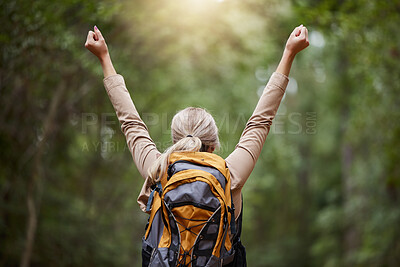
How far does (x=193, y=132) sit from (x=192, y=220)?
1.62 feet

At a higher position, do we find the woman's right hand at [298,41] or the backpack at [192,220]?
the woman's right hand at [298,41]

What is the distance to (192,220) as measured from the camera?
6.82ft

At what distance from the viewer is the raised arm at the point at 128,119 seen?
237 cm

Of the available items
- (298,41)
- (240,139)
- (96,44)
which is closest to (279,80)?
(298,41)

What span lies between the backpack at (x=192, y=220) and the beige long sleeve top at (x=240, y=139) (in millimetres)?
160

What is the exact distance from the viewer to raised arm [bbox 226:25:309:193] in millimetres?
2287

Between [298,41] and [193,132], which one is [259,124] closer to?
[193,132]

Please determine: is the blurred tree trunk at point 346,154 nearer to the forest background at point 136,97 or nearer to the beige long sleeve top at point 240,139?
the forest background at point 136,97

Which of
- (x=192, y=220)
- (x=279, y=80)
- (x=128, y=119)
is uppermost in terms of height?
(x=279, y=80)

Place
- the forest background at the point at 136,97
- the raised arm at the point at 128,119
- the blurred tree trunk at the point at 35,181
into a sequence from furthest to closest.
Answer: the blurred tree trunk at the point at 35,181 < the forest background at the point at 136,97 < the raised arm at the point at 128,119

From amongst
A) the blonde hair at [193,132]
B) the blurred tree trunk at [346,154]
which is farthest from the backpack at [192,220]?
the blurred tree trunk at [346,154]

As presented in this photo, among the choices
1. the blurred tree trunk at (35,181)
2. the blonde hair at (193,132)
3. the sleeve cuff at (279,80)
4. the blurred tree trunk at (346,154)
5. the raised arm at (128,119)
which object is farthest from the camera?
the blurred tree trunk at (346,154)

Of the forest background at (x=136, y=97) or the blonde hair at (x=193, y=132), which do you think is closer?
the blonde hair at (x=193, y=132)

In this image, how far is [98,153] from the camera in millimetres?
13008
